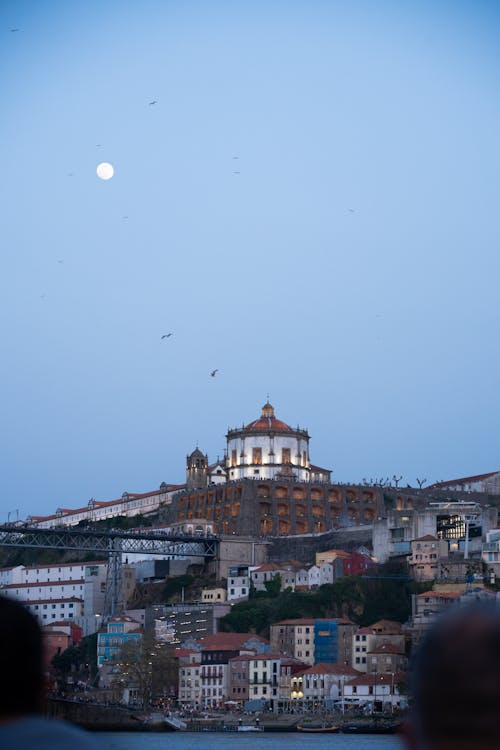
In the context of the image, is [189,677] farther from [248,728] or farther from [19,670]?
[19,670]

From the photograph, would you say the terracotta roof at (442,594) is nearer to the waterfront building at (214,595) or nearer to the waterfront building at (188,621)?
the waterfront building at (188,621)

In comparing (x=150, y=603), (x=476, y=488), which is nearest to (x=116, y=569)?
(x=150, y=603)

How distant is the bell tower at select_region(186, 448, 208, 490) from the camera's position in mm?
101125


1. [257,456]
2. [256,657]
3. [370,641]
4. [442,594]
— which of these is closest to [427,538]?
[442,594]

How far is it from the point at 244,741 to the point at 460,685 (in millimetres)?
61807

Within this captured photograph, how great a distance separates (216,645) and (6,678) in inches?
2964

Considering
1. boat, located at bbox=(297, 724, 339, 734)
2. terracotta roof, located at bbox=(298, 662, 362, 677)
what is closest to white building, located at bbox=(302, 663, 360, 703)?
terracotta roof, located at bbox=(298, 662, 362, 677)

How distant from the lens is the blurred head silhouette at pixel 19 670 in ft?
8.68

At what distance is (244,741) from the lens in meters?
62.2

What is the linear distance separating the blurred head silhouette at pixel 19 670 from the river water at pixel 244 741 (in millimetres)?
52254

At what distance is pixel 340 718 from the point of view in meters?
71.1

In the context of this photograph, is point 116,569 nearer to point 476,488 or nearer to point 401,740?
point 476,488

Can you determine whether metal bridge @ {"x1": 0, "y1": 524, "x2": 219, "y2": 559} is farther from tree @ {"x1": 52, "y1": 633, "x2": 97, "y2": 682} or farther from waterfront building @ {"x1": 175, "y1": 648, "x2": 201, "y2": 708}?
waterfront building @ {"x1": 175, "y1": 648, "x2": 201, "y2": 708}

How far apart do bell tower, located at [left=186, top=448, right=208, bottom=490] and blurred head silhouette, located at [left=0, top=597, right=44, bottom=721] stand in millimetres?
97808
